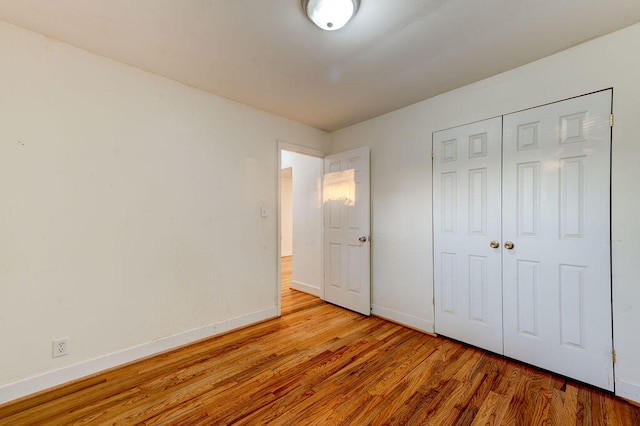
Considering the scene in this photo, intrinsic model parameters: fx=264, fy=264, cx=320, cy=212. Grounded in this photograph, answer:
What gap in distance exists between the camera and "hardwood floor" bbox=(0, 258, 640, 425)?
1.61 meters

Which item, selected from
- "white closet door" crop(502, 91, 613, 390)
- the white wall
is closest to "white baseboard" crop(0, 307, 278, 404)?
"white closet door" crop(502, 91, 613, 390)

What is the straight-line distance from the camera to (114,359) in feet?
6.97

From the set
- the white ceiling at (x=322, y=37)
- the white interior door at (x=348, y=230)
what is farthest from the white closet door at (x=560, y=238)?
the white interior door at (x=348, y=230)

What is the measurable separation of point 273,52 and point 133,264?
2.07 metres

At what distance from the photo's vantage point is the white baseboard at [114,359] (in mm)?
1771

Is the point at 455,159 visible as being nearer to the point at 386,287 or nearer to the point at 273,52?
the point at 386,287

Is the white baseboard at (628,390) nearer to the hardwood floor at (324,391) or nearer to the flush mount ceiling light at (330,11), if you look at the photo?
the hardwood floor at (324,391)

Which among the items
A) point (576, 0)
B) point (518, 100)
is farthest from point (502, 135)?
point (576, 0)

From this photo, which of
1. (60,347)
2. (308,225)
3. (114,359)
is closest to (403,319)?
(308,225)

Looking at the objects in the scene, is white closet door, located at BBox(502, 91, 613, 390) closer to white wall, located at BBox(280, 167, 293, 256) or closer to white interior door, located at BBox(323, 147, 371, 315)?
white interior door, located at BBox(323, 147, 371, 315)

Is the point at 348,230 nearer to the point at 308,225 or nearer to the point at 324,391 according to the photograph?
the point at 308,225

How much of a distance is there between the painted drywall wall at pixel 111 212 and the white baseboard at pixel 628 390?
→ 9.82 ft

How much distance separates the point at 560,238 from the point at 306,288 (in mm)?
3111

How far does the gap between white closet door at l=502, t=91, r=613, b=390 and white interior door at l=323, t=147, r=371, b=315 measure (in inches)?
56.5
